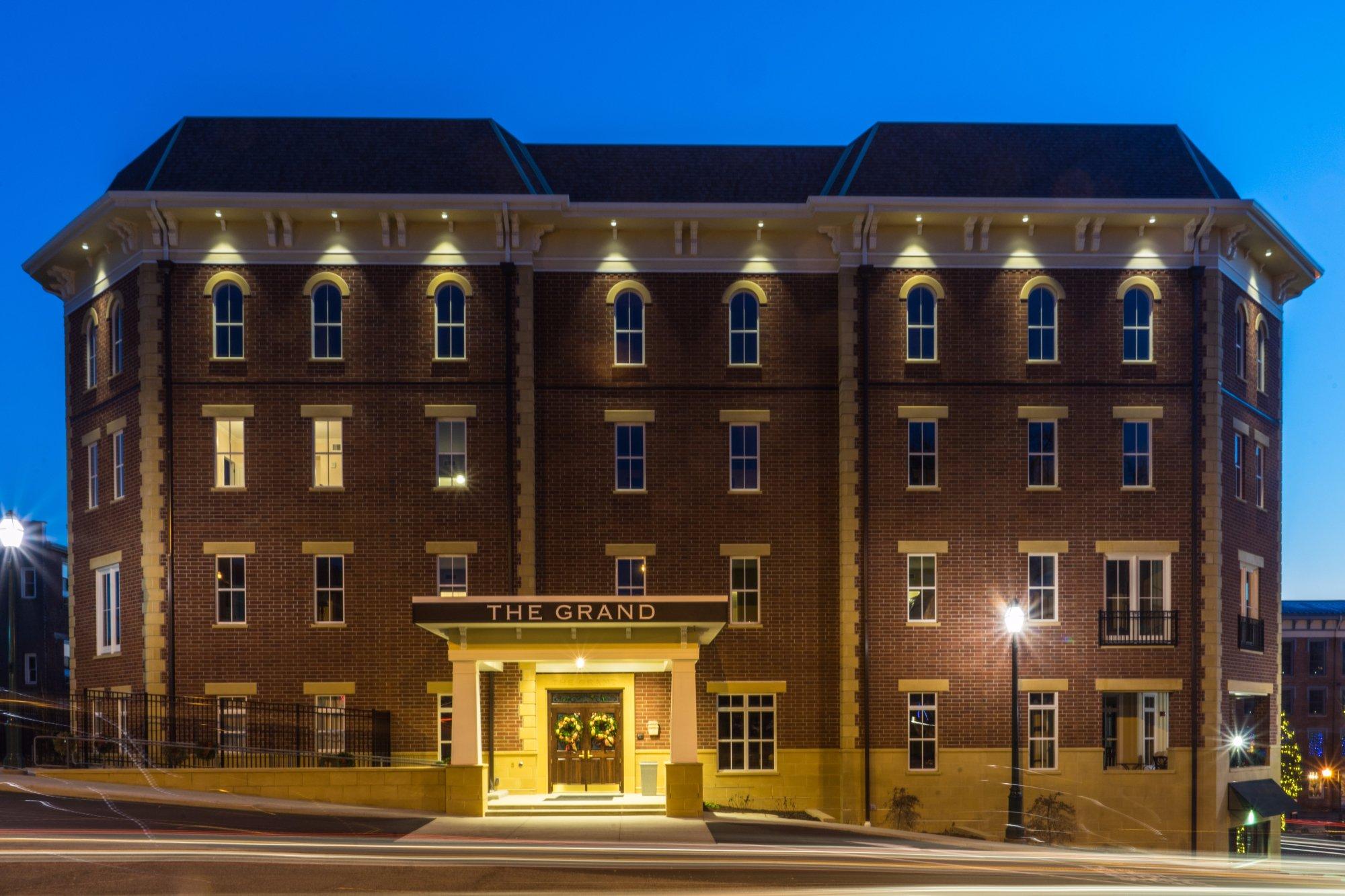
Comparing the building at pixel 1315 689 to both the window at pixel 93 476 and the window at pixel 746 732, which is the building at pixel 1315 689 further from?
the window at pixel 93 476

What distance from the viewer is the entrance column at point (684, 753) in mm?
24641

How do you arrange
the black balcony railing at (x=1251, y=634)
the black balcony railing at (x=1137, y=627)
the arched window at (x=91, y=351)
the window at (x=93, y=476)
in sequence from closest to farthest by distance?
the black balcony railing at (x=1137, y=627) → the black balcony railing at (x=1251, y=634) → the window at (x=93, y=476) → the arched window at (x=91, y=351)

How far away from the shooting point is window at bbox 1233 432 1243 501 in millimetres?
30766

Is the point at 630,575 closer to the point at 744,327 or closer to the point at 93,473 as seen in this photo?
the point at 744,327

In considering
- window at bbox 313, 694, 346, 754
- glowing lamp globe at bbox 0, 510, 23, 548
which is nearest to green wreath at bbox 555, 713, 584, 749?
window at bbox 313, 694, 346, 754

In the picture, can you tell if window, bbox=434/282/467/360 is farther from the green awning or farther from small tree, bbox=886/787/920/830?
the green awning

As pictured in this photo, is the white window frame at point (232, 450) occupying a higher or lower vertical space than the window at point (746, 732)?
higher

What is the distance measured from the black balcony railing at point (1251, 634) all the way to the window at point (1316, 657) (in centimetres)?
5075

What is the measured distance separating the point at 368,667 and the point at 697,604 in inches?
336

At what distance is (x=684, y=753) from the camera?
24.9 metres

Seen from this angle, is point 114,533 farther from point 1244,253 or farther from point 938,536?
point 1244,253

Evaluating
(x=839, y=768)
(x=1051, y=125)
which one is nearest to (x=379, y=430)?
(x=839, y=768)

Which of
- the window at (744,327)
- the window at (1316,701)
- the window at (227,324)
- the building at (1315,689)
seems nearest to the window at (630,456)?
the window at (744,327)

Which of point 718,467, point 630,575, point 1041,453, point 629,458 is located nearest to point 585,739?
point 630,575
